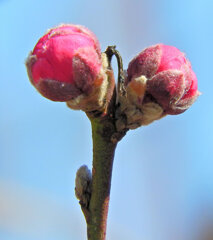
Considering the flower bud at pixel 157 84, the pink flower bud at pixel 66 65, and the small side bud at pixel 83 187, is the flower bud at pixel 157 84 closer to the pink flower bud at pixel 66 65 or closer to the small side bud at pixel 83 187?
the pink flower bud at pixel 66 65

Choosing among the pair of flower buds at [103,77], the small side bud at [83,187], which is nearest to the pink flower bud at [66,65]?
the pair of flower buds at [103,77]

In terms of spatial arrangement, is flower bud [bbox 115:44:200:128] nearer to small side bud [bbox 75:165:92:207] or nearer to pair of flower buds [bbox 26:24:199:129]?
pair of flower buds [bbox 26:24:199:129]

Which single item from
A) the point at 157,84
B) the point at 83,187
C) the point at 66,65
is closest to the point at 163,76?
the point at 157,84

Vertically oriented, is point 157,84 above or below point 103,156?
above

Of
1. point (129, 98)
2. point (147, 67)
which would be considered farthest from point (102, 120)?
point (147, 67)

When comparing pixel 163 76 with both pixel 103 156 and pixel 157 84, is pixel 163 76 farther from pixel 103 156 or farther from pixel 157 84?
pixel 103 156

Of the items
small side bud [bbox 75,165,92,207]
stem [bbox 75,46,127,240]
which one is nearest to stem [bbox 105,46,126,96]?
stem [bbox 75,46,127,240]
